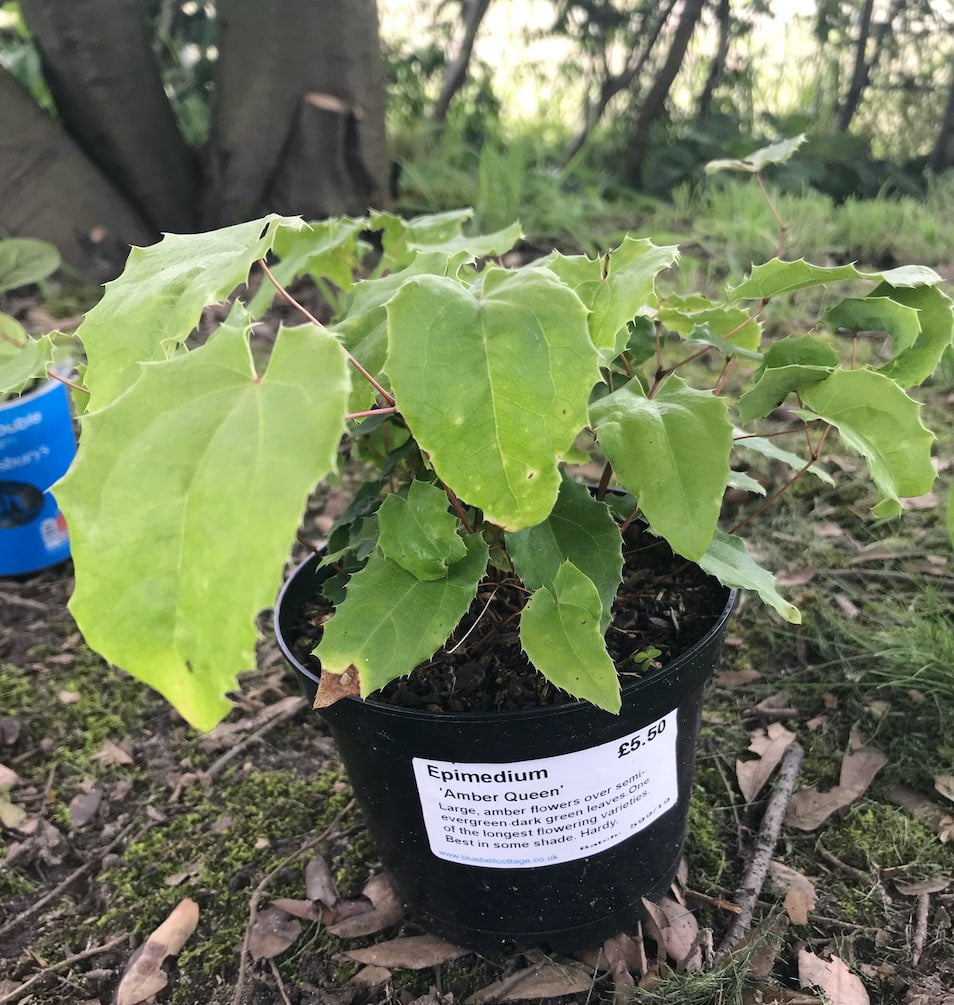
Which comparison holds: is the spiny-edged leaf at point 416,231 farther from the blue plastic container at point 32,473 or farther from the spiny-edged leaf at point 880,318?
the blue plastic container at point 32,473

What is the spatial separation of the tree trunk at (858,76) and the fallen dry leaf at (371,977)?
3954 millimetres

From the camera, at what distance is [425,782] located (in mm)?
883

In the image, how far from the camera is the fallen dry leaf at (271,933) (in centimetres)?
107

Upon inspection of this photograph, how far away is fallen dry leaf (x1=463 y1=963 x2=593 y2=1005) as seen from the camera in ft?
3.22

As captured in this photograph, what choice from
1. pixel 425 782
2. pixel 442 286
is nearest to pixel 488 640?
pixel 425 782

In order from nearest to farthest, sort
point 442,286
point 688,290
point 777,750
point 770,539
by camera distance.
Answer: point 442,286
point 777,750
point 770,539
point 688,290

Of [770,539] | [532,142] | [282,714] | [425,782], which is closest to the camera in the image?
[425,782]

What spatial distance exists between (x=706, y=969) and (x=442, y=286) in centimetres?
84

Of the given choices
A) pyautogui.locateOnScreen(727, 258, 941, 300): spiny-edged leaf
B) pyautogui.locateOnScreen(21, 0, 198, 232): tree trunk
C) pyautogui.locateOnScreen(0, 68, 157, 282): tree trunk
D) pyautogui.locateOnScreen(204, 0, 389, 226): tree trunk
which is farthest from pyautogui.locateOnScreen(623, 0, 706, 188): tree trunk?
pyautogui.locateOnScreen(727, 258, 941, 300): spiny-edged leaf

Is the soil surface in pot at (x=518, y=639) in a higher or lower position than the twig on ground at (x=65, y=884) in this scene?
higher

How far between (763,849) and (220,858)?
29.6 inches

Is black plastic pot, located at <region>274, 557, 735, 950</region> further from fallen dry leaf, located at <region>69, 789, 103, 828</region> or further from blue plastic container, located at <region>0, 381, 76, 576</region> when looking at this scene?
blue plastic container, located at <region>0, 381, 76, 576</region>

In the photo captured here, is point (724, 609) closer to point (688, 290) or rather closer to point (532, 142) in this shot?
point (688, 290)

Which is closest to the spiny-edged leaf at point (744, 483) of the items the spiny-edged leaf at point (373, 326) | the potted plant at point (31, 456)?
the spiny-edged leaf at point (373, 326)
